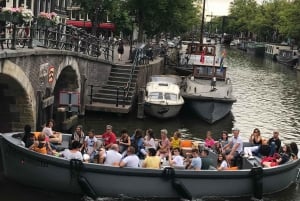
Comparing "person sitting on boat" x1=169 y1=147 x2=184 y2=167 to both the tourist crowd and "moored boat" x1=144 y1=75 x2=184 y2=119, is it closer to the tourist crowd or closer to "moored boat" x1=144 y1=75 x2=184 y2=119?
the tourist crowd

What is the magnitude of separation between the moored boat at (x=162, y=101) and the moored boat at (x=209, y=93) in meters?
0.99

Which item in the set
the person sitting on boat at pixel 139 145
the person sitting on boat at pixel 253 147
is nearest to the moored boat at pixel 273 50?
the person sitting on boat at pixel 253 147

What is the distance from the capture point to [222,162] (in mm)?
15656

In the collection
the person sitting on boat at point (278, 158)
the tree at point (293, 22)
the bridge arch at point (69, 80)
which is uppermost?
the tree at point (293, 22)

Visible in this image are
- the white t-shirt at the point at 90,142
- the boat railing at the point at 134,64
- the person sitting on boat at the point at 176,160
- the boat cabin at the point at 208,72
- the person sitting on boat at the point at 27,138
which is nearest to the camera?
the person sitting on boat at the point at 176,160

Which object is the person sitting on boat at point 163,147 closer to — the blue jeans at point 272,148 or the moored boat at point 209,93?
the blue jeans at point 272,148

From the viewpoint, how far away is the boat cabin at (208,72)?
31.9 metres

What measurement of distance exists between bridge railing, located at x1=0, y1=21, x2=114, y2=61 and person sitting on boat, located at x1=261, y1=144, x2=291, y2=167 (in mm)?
8221

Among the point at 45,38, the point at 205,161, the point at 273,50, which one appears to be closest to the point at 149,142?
the point at 205,161

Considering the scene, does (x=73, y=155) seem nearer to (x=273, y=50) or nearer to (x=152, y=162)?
(x=152, y=162)

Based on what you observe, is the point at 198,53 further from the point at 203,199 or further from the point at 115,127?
the point at 203,199

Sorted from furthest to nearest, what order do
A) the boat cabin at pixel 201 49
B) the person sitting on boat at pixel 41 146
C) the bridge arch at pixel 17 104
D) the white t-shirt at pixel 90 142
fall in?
the boat cabin at pixel 201 49, the bridge arch at pixel 17 104, the white t-shirt at pixel 90 142, the person sitting on boat at pixel 41 146

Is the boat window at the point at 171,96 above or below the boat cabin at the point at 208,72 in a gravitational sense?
below

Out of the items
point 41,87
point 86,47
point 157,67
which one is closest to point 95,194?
point 41,87
